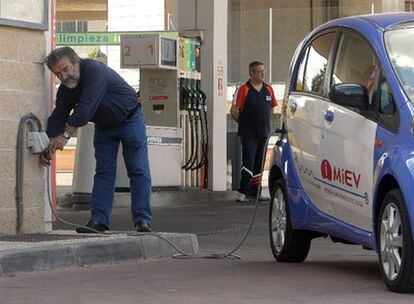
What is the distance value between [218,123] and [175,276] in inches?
412

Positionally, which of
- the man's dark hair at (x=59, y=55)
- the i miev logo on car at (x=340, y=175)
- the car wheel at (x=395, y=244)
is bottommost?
the car wheel at (x=395, y=244)

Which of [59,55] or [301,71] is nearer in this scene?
[301,71]

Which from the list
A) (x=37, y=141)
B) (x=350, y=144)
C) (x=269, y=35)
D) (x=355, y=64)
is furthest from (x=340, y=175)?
(x=269, y=35)

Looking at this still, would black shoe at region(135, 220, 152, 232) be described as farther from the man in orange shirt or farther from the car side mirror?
the man in orange shirt

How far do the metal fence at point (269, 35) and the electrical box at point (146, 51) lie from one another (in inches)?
507

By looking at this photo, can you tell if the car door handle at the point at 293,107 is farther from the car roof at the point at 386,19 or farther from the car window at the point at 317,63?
the car roof at the point at 386,19

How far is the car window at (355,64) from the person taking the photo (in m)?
8.55

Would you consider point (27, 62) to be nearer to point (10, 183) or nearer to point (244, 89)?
point (10, 183)

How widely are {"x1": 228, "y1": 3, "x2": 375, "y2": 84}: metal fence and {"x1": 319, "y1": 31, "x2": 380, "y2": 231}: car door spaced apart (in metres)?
21.3

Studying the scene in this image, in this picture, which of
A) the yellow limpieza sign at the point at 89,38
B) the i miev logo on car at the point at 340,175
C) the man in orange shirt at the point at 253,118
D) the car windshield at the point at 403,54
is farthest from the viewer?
the yellow limpieza sign at the point at 89,38

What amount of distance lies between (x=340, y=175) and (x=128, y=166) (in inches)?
108

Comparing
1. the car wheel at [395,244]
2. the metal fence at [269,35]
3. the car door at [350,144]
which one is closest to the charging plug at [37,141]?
the car door at [350,144]

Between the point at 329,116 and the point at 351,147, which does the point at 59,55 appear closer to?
the point at 329,116

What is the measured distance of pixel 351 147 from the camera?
8531 millimetres
